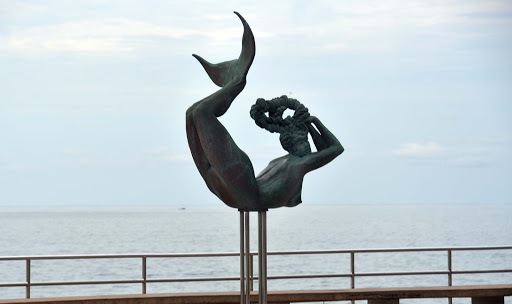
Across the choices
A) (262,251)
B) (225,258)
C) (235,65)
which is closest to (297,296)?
(262,251)

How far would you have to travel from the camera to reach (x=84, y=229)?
256ft

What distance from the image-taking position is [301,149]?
903 centimetres

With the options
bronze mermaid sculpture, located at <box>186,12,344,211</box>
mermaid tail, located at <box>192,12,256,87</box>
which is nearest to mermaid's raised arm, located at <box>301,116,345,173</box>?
bronze mermaid sculpture, located at <box>186,12,344,211</box>

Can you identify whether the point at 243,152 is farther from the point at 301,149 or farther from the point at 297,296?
the point at 297,296

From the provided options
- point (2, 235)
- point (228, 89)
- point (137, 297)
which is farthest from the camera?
point (2, 235)

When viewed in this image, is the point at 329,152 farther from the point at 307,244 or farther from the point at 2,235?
the point at 2,235

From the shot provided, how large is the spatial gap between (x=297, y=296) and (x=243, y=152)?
Answer: 13.3ft

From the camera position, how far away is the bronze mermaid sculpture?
8.67 meters

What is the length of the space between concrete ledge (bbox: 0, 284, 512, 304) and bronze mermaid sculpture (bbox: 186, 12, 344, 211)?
130 inches

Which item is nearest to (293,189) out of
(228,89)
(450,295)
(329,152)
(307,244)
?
(329,152)

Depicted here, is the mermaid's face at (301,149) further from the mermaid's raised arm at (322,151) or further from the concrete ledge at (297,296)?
the concrete ledge at (297,296)

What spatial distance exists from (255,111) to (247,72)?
1.51ft

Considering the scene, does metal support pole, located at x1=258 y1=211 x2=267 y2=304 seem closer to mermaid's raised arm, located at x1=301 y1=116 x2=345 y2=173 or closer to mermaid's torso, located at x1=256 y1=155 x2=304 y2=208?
mermaid's torso, located at x1=256 y1=155 x2=304 y2=208

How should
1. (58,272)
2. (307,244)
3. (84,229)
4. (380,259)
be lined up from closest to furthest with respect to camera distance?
(58,272), (380,259), (307,244), (84,229)
